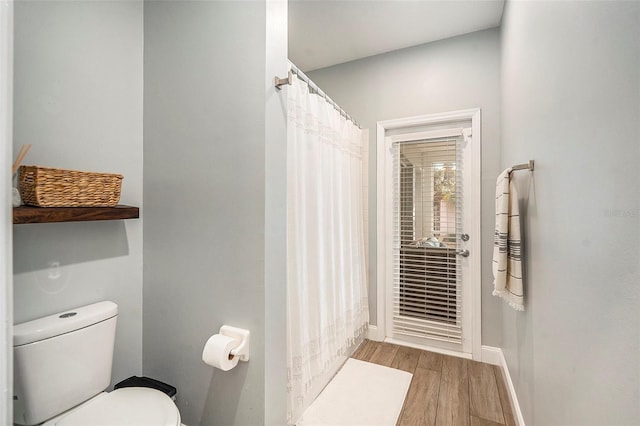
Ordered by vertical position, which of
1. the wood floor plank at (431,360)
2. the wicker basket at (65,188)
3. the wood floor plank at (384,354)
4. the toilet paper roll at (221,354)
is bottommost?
the wood floor plank at (431,360)

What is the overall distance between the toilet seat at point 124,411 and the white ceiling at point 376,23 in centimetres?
255

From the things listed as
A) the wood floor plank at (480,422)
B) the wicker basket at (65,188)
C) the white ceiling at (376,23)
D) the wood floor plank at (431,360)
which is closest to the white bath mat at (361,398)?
the wood floor plank at (431,360)

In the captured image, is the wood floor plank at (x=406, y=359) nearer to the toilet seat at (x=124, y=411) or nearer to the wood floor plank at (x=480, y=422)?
the wood floor plank at (x=480, y=422)

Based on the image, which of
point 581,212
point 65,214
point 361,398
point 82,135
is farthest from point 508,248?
point 82,135

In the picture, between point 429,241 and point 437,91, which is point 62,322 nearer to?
point 429,241

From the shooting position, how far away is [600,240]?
30.3 inches

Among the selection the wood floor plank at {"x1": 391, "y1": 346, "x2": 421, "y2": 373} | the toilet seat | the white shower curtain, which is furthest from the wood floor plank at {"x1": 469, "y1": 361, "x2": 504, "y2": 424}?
the toilet seat

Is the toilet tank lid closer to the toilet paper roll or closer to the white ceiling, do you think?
the toilet paper roll

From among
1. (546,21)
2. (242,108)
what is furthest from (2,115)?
(546,21)

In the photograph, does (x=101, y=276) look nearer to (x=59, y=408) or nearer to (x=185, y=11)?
(x=59, y=408)

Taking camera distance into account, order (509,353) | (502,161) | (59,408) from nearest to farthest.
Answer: (59,408), (509,353), (502,161)

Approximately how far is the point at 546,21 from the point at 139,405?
2.30 m

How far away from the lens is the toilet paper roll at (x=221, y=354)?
1190 mm

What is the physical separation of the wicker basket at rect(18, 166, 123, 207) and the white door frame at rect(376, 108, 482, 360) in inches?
83.1
